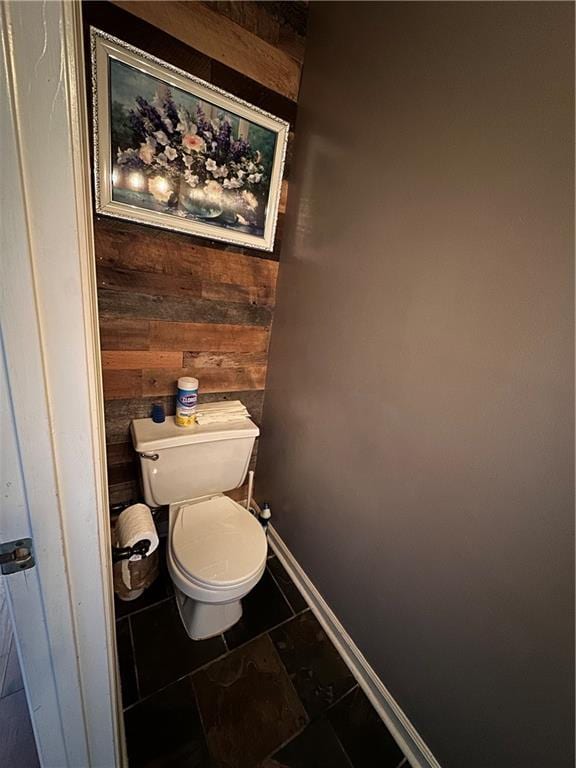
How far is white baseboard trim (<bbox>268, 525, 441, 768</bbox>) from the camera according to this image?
0.91 m

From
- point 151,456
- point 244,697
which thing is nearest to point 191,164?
point 151,456

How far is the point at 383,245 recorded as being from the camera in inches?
36.3

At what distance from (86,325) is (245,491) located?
59.6 inches

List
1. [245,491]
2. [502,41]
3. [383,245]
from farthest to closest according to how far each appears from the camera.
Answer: [245,491] → [383,245] → [502,41]

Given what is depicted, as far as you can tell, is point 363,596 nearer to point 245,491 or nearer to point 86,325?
point 245,491

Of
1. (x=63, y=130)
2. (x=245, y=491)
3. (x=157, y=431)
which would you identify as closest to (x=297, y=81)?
(x=63, y=130)

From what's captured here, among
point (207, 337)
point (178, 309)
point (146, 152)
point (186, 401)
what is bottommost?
point (186, 401)

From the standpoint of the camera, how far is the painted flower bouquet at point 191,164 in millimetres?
1045

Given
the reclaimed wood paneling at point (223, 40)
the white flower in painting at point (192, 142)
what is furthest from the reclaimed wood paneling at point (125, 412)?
the reclaimed wood paneling at point (223, 40)

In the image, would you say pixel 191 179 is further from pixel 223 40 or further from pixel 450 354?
pixel 450 354

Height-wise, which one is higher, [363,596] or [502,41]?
[502,41]

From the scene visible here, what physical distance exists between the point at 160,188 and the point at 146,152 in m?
0.11

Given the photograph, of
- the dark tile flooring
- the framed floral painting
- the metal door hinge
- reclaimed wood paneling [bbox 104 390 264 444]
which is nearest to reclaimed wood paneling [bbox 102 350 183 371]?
reclaimed wood paneling [bbox 104 390 264 444]

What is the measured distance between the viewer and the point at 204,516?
49.7 inches
